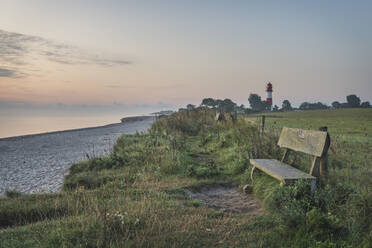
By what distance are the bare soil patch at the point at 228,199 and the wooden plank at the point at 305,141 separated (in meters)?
1.49

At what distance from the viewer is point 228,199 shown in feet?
19.3

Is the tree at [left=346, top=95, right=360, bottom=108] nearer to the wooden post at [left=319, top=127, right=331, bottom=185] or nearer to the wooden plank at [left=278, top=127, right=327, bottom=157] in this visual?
the wooden plank at [left=278, top=127, right=327, bottom=157]

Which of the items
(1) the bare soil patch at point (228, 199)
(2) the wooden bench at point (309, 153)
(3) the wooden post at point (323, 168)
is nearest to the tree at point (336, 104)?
(2) the wooden bench at point (309, 153)

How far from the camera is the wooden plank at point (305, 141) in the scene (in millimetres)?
5179

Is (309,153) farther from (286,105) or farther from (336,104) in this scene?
(336,104)

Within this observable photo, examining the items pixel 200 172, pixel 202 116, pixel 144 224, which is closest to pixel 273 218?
pixel 144 224

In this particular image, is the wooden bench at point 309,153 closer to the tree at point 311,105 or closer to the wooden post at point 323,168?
the wooden post at point 323,168

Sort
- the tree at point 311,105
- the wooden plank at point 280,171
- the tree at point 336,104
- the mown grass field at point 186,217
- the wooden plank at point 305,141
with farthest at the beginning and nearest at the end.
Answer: the tree at point 336,104 < the tree at point 311,105 < the wooden plank at point 305,141 < the wooden plank at point 280,171 < the mown grass field at point 186,217

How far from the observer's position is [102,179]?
7.32 m

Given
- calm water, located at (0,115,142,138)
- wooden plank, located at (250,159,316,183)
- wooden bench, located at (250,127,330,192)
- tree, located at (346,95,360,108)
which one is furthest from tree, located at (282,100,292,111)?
wooden plank, located at (250,159,316,183)

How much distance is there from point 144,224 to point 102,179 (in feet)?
12.5

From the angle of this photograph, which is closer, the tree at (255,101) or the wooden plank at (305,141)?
the wooden plank at (305,141)

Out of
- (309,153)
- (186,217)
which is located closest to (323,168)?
(309,153)

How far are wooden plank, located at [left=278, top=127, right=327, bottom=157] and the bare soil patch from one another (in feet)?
4.89
